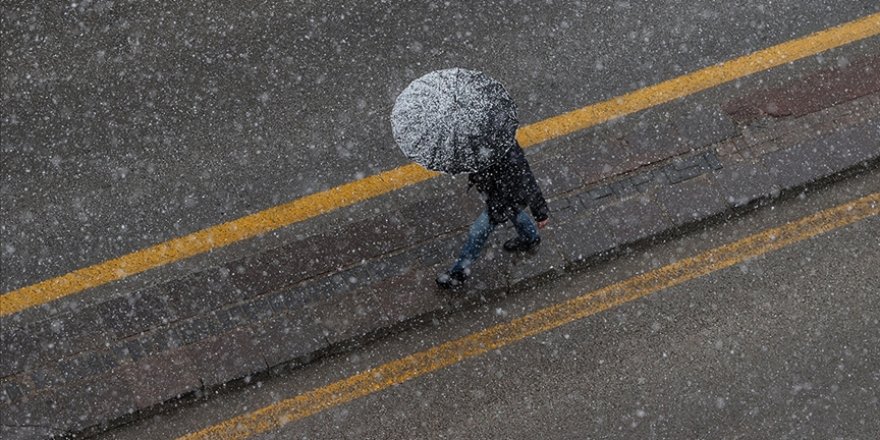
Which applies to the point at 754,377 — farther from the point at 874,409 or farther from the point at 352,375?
the point at 352,375

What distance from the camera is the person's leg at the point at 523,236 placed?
5.85 m

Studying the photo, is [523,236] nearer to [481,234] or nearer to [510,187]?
[481,234]

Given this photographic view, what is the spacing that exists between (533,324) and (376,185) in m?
1.44

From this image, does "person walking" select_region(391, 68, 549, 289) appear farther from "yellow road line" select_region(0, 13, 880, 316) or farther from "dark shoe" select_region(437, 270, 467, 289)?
"yellow road line" select_region(0, 13, 880, 316)

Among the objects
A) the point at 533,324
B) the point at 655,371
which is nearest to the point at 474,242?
the point at 533,324

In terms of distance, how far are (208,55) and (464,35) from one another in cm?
186

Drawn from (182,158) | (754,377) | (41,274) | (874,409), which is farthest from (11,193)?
(874,409)

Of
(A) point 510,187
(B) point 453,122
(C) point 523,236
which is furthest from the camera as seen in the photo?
(C) point 523,236

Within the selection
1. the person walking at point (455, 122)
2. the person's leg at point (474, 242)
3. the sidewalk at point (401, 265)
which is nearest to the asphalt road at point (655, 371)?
the sidewalk at point (401, 265)

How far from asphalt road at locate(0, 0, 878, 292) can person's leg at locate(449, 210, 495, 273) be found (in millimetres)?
1040

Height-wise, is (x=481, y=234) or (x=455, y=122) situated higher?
(x=455, y=122)

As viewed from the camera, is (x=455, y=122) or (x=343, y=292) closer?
(x=455, y=122)

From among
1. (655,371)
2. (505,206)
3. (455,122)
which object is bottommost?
(655,371)

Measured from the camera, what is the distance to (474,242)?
19.6 ft
